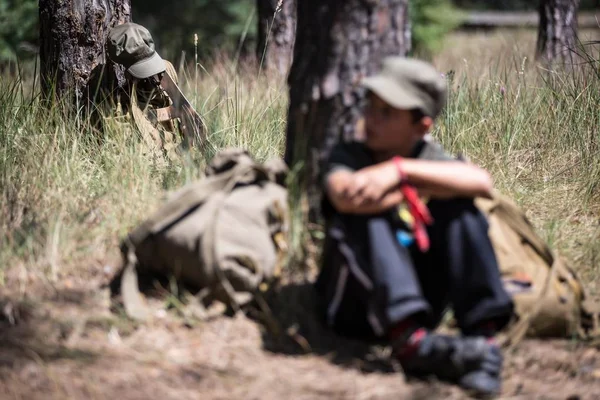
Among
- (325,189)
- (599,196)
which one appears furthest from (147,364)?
(599,196)

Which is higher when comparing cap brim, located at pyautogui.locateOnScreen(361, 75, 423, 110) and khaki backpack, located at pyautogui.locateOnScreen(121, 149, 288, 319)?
cap brim, located at pyautogui.locateOnScreen(361, 75, 423, 110)

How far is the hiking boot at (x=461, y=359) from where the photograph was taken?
8.68 ft

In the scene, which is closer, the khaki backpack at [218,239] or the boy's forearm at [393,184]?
the boy's forearm at [393,184]

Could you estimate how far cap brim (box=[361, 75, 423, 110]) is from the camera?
2.66m

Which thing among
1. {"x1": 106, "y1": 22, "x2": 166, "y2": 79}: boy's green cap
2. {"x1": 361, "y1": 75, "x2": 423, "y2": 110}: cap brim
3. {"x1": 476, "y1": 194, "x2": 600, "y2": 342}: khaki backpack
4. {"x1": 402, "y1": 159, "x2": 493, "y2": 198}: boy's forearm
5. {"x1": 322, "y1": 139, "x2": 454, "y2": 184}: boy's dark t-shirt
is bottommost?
{"x1": 476, "y1": 194, "x2": 600, "y2": 342}: khaki backpack

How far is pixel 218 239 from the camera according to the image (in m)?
2.90

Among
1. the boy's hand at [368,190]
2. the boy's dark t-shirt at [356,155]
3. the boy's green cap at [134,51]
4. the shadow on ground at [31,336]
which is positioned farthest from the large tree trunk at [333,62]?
the boy's green cap at [134,51]

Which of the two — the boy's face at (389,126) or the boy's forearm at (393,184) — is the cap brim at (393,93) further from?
the boy's forearm at (393,184)

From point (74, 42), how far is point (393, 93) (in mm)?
2675

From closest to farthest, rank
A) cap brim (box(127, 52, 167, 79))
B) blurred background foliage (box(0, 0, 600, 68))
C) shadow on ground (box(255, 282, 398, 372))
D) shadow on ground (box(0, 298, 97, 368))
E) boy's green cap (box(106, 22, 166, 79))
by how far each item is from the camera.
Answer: shadow on ground (box(0, 298, 97, 368)) → shadow on ground (box(255, 282, 398, 372)) → boy's green cap (box(106, 22, 166, 79)) → cap brim (box(127, 52, 167, 79)) → blurred background foliage (box(0, 0, 600, 68))

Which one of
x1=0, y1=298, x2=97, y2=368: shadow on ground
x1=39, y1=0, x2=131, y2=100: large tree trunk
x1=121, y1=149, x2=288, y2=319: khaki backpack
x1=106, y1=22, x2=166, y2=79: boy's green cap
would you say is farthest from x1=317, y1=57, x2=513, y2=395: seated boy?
x1=39, y1=0, x2=131, y2=100: large tree trunk

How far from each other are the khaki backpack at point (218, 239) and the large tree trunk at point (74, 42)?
1.91m

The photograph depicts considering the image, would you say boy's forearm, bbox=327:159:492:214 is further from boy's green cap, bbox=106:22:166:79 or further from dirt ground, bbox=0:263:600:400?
boy's green cap, bbox=106:22:166:79

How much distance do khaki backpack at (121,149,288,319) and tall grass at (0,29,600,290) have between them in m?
0.45
